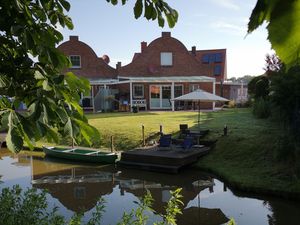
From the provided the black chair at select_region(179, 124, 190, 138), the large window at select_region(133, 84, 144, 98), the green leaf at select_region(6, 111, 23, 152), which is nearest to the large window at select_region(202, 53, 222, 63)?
the large window at select_region(133, 84, 144, 98)

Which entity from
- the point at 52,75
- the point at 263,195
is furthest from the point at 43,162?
the point at 52,75

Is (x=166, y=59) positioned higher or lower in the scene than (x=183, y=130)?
higher

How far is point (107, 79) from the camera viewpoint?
117 feet

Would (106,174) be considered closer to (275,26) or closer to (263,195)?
(263,195)

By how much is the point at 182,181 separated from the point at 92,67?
25.3 m

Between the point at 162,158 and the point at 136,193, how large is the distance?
2.55 meters

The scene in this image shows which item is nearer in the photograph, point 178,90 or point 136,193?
point 136,193

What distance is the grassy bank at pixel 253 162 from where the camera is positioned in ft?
36.4

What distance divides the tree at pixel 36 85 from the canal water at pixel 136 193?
5.56m

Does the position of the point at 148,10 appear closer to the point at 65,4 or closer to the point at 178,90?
the point at 65,4

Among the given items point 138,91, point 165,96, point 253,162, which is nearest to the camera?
point 253,162

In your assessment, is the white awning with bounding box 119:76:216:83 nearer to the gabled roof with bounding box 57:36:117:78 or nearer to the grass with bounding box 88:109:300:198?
the gabled roof with bounding box 57:36:117:78

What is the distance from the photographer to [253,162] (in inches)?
527

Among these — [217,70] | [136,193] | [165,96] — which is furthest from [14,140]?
[217,70]
